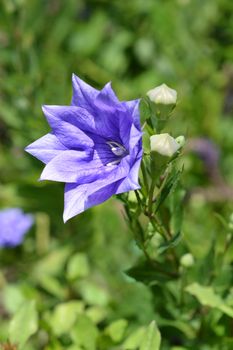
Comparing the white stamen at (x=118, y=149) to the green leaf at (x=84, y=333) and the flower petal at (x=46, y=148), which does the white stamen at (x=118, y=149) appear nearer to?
the flower petal at (x=46, y=148)

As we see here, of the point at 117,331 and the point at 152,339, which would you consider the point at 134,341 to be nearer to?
the point at 117,331

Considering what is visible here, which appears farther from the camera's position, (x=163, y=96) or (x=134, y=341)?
(x=134, y=341)

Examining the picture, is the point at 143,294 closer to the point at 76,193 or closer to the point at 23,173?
the point at 76,193

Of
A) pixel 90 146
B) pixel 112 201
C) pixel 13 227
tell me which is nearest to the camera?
pixel 90 146

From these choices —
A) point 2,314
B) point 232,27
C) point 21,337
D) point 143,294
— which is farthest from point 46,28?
point 21,337

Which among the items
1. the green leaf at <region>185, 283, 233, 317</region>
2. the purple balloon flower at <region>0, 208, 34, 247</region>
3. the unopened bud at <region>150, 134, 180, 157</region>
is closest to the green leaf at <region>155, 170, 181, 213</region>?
the unopened bud at <region>150, 134, 180, 157</region>

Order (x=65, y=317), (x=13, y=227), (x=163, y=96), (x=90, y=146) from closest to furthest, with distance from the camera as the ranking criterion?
1. (x=163, y=96)
2. (x=90, y=146)
3. (x=65, y=317)
4. (x=13, y=227)

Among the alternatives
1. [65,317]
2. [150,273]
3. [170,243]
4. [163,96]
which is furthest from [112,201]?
[163,96]

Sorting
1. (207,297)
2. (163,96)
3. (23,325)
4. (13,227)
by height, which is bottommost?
(13,227)
